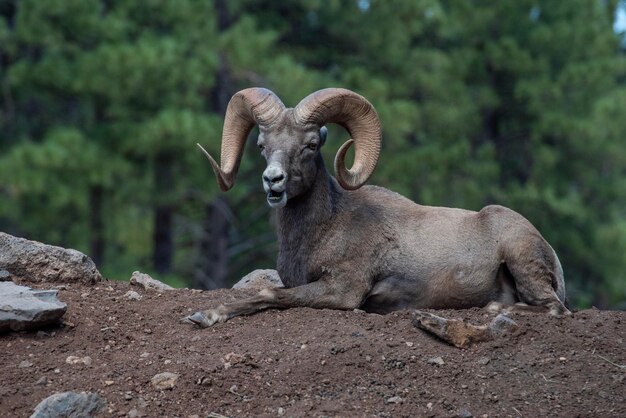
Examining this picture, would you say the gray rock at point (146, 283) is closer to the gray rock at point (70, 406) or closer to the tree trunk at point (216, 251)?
the gray rock at point (70, 406)

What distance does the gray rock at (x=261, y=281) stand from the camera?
11.5 m

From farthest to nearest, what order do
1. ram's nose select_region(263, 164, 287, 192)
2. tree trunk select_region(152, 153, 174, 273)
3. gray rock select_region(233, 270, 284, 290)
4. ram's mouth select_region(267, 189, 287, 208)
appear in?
tree trunk select_region(152, 153, 174, 273)
gray rock select_region(233, 270, 284, 290)
ram's mouth select_region(267, 189, 287, 208)
ram's nose select_region(263, 164, 287, 192)

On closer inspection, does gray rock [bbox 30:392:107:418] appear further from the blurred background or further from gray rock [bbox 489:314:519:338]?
the blurred background

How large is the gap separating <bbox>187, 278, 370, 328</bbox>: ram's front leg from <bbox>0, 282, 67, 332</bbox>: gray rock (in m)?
1.15

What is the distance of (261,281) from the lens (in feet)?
38.2

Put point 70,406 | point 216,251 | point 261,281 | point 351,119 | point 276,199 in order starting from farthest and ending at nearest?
1. point 216,251
2. point 261,281
3. point 351,119
4. point 276,199
5. point 70,406

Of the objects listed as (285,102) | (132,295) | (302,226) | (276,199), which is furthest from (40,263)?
(285,102)

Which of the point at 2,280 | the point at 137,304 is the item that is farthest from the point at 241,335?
the point at 2,280

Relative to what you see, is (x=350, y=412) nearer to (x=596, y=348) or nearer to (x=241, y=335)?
(x=241, y=335)

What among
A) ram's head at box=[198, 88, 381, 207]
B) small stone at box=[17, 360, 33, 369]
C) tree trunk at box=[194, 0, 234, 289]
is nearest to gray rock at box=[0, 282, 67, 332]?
small stone at box=[17, 360, 33, 369]

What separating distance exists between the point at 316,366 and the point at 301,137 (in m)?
2.67

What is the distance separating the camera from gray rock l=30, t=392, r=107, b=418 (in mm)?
7395

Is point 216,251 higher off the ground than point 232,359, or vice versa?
point 232,359

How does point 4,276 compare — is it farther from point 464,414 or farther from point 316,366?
point 464,414
